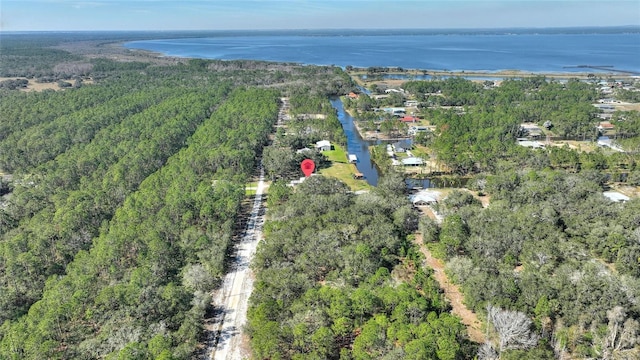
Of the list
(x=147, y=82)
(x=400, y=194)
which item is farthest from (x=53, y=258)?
(x=147, y=82)

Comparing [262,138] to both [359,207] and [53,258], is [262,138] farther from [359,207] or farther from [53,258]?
[53,258]

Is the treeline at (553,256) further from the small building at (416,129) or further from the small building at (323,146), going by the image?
the small building at (416,129)

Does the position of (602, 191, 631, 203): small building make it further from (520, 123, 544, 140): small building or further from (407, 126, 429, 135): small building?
(407, 126, 429, 135): small building

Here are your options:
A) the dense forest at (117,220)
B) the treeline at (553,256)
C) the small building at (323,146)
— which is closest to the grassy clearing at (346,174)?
the small building at (323,146)

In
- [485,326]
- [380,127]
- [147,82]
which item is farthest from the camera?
[147,82]

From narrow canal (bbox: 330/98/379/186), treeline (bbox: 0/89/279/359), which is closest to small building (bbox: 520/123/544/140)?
narrow canal (bbox: 330/98/379/186)
